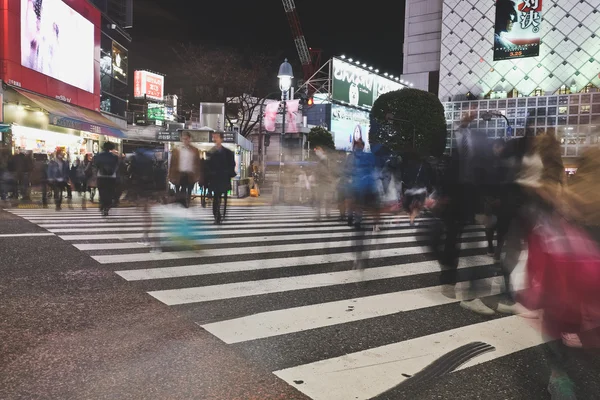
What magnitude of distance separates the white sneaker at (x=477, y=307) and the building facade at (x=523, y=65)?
4784 cm

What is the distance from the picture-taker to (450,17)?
68.1m

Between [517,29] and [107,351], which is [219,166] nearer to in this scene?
[107,351]

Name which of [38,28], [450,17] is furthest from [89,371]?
[450,17]

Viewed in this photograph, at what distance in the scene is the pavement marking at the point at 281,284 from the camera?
4613 millimetres

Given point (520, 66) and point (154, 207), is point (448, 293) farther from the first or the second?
point (520, 66)

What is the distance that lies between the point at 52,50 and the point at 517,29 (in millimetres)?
58497

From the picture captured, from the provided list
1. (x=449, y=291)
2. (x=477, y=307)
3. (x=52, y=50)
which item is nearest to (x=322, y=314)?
(x=477, y=307)

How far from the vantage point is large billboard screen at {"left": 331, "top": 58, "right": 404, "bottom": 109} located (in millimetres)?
53000

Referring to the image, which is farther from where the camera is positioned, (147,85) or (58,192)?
(147,85)

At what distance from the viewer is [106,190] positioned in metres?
10.8

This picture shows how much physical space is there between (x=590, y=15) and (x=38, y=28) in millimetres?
60906

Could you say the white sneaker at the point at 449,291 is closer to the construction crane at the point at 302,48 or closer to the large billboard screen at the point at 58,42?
the large billboard screen at the point at 58,42

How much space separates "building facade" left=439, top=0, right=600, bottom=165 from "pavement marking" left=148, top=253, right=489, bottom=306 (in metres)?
46.6

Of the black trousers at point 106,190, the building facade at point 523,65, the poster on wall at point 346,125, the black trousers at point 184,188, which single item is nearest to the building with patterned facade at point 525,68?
the building facade at point 523,65
